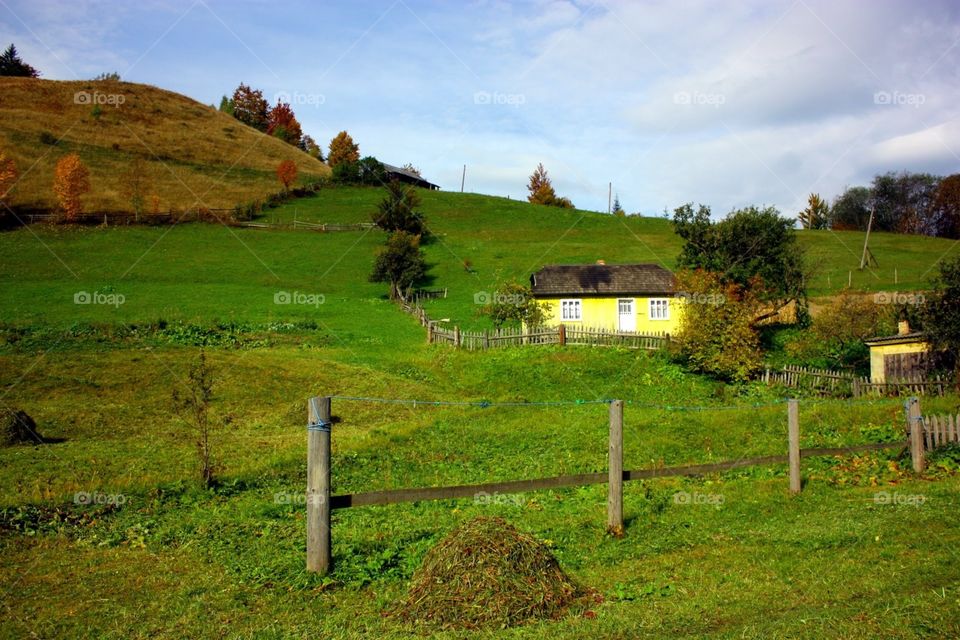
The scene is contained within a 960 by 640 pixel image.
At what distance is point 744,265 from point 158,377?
32878mm

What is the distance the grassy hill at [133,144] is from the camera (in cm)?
8081

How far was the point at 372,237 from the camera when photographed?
2881 inches

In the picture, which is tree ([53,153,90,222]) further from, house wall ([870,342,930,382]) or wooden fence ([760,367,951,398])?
house wall ([870,342,930,382])

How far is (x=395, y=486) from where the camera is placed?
14.1 metres

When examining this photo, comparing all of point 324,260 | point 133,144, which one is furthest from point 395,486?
point 133,144

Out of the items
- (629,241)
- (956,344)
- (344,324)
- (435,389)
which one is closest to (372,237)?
(629,241)

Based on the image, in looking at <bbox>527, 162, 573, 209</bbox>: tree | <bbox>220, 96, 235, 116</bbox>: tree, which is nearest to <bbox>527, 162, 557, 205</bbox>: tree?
<bbox>527, 162, 573, 209</bbox>: tree

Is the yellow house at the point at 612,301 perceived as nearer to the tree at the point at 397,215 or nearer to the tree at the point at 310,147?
the tree at the point at 397,215

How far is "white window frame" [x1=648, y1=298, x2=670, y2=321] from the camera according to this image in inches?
1737

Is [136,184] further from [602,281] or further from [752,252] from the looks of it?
[752,252]

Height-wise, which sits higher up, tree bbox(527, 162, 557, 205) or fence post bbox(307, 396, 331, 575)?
tree bbox(527, 162, 557, 205)

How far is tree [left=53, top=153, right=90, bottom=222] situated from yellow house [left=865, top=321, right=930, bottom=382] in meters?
68.2

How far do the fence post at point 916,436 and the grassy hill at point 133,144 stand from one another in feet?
248

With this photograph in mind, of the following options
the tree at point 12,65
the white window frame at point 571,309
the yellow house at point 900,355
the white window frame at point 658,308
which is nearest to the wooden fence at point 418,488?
the yellow house at point 900,355
